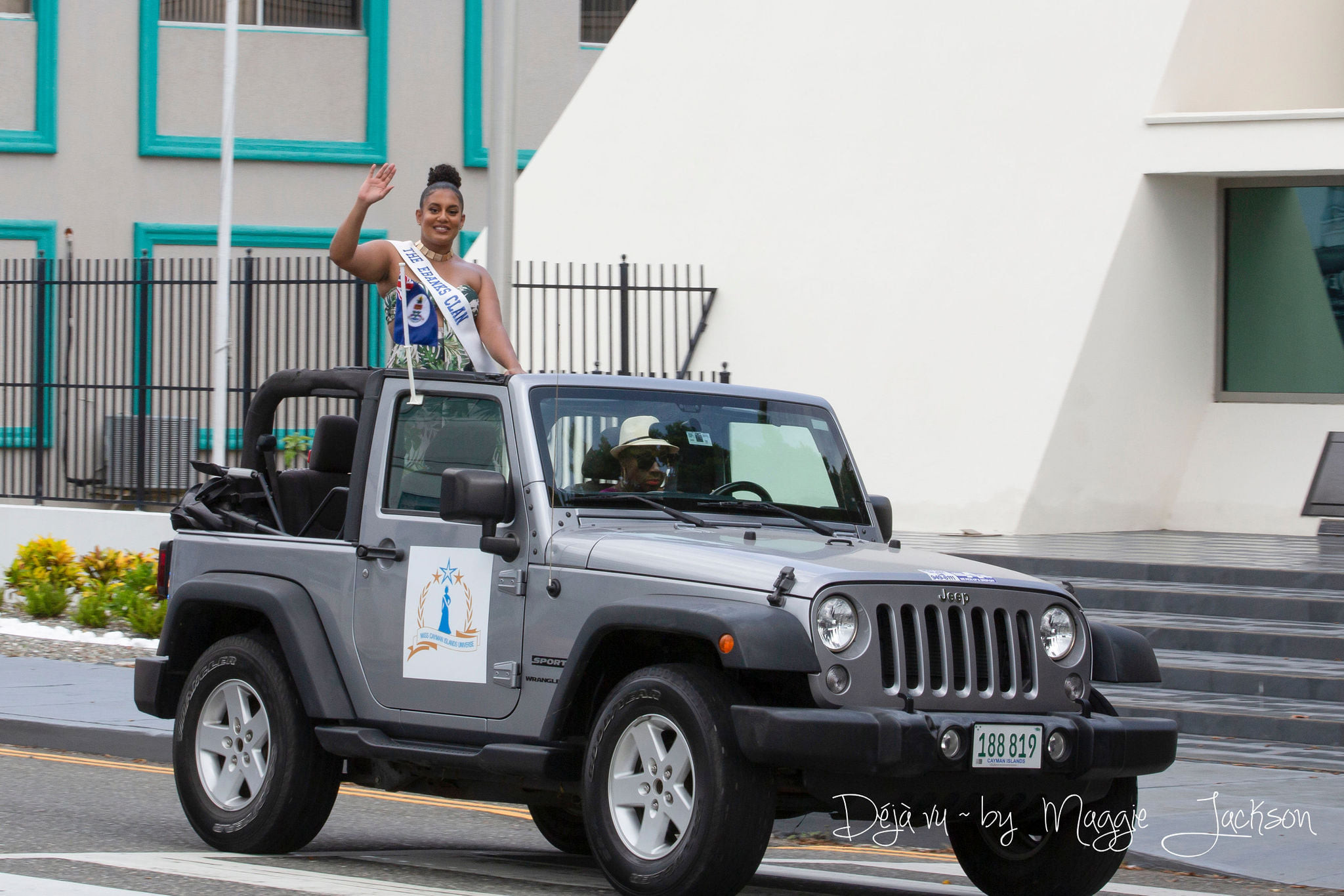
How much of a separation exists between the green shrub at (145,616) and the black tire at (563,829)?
7.84 metres

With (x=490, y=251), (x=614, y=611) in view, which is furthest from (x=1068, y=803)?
(x=490, y=251)

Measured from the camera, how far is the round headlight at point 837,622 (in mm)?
5750

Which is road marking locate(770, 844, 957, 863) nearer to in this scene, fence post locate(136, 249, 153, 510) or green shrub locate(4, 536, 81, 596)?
green shrub locate(4, 536, 81, 596)

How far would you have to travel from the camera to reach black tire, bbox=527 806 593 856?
763 cm

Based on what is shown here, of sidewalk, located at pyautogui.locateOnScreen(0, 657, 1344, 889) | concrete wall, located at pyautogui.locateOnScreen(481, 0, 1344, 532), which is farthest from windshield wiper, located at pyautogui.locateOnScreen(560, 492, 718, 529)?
concrete wall, located at pyautogui.locateOnScreen(481, 0, 1344, 532)

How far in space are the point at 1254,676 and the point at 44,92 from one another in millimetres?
17408

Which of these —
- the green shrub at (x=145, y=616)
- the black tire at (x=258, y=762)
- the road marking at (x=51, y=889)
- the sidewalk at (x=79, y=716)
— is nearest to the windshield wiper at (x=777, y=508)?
the black tire at (x=258, y=762)

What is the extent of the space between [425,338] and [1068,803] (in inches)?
124

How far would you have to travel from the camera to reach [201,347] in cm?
1733

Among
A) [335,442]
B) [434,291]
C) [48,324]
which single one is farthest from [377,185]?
[48,324]

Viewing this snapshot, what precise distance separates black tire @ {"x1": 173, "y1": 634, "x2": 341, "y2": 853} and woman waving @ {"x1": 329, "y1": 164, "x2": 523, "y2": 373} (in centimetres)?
132

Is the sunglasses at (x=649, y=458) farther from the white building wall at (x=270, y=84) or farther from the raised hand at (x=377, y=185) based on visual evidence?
the white building wall at (x=270, y=84)

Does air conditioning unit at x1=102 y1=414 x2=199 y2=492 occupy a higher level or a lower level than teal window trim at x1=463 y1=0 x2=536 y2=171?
lower

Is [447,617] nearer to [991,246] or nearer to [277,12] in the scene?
[991,246]
